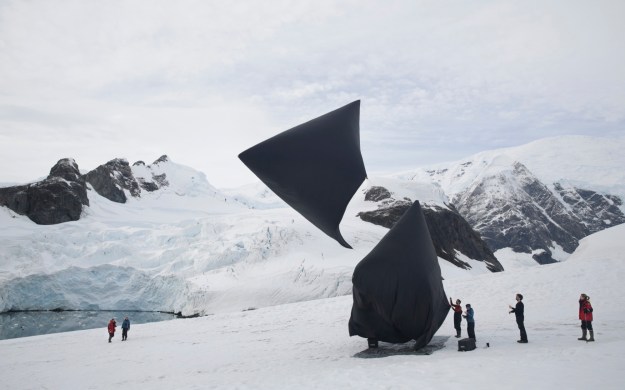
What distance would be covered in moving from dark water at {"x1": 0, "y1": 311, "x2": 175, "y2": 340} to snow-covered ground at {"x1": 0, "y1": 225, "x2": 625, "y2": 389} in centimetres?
1155

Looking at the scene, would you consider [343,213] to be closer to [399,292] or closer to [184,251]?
[399,292]

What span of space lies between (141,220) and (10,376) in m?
67.5

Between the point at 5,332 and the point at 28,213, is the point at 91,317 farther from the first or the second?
the point at 28,213

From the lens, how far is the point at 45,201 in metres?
78.2

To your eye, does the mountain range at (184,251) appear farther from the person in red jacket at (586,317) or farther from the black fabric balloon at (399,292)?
the person in red jacket at (586,317)

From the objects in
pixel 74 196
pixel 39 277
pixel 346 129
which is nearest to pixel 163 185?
pixel 74 196

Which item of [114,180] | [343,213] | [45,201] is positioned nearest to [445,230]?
[343,213]

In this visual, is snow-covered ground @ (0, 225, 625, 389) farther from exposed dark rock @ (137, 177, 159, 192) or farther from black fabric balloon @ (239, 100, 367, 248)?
exposed dark rock @ (137, 177, 159, 192)

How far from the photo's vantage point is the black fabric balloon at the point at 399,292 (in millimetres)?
14797

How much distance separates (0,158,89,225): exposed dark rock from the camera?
7719 centimetres


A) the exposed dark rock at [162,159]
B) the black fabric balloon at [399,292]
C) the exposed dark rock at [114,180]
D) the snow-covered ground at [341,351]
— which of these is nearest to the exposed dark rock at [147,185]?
the exposed dark rock at [114,180]

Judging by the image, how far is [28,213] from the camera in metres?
77.2

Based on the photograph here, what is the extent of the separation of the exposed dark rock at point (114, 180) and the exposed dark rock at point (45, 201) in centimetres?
1713

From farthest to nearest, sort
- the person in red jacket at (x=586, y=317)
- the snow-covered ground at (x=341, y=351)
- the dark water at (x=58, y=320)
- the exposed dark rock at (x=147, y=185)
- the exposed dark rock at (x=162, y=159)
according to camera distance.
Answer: the exposed dark rock at (x=162, y=159), the exposed dark rock at (x=147, y=185), the dark water at (x=58, y=320), the person in red jacket at (x=586, y=317), the snow-covered ground at (x=341, y=351)
